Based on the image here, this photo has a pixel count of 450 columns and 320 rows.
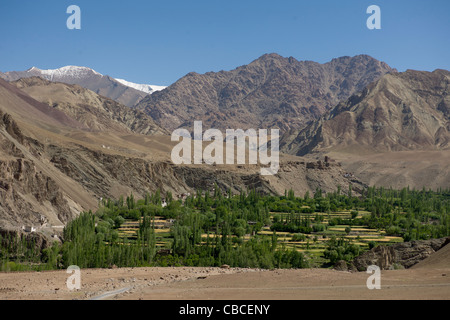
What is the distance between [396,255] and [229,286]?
26.8m

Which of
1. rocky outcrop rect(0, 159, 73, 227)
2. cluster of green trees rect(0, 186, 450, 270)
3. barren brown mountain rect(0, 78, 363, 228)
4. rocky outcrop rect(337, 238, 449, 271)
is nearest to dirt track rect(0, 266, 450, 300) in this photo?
cluster of green trees rect(0, 186, 450, 270)

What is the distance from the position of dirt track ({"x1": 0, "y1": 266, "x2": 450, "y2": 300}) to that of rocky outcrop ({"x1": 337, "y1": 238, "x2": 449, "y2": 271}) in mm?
13978

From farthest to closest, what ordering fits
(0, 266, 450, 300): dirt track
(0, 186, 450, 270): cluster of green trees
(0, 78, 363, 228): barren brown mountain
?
(0, 78, 363, 228): barren brown mountain → (0, 186, 450, 270): cluster of green trees → (0, 266, 450, 300): dirt track

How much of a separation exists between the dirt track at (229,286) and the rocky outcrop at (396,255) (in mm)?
13978

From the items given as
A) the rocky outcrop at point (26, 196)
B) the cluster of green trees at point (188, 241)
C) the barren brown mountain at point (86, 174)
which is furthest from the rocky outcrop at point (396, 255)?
the rocky outcrop at point (26, 196)

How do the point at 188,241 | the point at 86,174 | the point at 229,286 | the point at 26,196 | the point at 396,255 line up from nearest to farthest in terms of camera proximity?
1. the point at 229,286
2. the point at 396,255
3. the point at 188,241
4. the point at 26,196
5. the point at 86,174

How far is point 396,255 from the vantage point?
54969 mm

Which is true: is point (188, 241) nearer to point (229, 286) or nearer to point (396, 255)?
point (396, 255)

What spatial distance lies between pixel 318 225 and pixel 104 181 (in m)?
48.5

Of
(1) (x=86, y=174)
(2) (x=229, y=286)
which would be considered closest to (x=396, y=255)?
(2) (x=229, y=286)

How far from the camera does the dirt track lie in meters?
28.6

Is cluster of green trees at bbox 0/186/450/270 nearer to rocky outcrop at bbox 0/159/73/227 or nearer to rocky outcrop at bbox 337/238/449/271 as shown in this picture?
rocky outcrop at bbox 0/159/73/227

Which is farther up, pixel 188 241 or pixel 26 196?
pixel 26 196

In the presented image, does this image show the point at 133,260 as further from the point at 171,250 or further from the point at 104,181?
the point at 104,181
